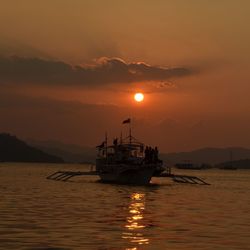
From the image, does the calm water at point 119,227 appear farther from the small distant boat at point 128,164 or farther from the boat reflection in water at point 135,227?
the small distant boat at point 128,164

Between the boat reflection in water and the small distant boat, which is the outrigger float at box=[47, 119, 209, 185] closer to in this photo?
the small distant boat

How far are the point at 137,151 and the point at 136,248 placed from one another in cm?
8470

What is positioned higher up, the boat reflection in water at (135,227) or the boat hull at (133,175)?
the boat hull at (133,175)

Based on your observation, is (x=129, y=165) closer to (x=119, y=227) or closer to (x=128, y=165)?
(x=128, y=165)

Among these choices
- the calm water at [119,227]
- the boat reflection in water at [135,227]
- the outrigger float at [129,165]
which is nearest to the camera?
the calm water at [119,227]

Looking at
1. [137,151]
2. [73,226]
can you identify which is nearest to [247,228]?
[73,226]

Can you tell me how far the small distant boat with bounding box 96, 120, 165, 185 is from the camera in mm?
105812

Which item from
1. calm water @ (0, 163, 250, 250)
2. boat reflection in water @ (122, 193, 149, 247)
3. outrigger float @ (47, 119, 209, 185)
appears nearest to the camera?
calm water @ (0, 163, 250, 250)

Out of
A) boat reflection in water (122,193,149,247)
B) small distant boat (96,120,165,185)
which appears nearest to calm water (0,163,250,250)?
boat reflection in water (122,193,149,247)

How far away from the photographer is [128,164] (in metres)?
109

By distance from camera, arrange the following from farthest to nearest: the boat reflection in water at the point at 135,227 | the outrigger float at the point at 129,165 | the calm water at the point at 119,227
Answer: the outrigger float at the point at 129,165
the boat reflection in water at the point at 135,227
the calm water at the point at 119,227

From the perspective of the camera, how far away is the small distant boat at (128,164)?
105812 mm

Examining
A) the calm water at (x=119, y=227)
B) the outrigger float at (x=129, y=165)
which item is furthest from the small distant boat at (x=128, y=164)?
the calm water at (x=119, y=227)

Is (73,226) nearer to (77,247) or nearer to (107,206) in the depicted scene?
(77,247)
